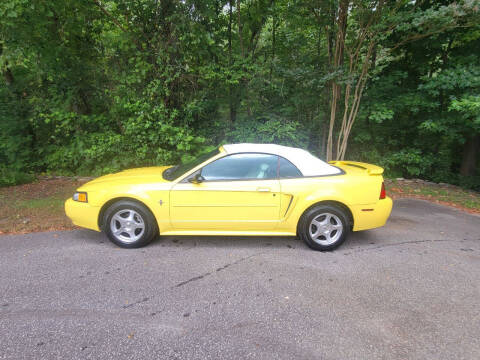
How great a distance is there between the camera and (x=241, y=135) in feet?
26.6

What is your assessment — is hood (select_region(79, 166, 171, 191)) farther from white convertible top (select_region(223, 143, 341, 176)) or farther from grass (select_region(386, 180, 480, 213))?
grass (select_region(386, 180, 480, 213))

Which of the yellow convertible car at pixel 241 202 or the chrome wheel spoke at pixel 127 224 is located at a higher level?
the yellow convertible car at pixel 241 202

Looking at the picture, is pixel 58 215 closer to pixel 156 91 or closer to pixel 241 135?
pixel 156 91

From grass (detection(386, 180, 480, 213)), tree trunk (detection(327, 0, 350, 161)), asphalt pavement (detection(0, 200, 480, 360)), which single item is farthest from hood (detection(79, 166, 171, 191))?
tree trunk (detection(327, 0, 350, 161))

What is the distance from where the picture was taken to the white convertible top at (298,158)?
3.56 meters

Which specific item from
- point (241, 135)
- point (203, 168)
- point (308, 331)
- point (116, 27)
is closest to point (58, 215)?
point (203, 168)

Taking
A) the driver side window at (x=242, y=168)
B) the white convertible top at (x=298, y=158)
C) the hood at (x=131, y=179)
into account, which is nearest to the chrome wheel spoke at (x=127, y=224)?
the hood at (x=131, y=179)

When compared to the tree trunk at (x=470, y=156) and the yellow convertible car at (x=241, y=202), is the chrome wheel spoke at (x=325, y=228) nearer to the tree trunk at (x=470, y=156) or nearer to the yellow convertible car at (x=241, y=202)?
the yellow convertible car at (x=241, y=202)

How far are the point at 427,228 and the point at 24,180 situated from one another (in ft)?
30.5

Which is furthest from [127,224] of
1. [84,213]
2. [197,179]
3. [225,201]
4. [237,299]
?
[237,299]

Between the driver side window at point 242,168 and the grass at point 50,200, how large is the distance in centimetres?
261

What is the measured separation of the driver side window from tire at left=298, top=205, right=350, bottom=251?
0.72 meters

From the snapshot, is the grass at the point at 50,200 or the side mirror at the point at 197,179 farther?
the grass at the point at 50,200

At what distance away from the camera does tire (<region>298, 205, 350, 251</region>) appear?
11.3ft
